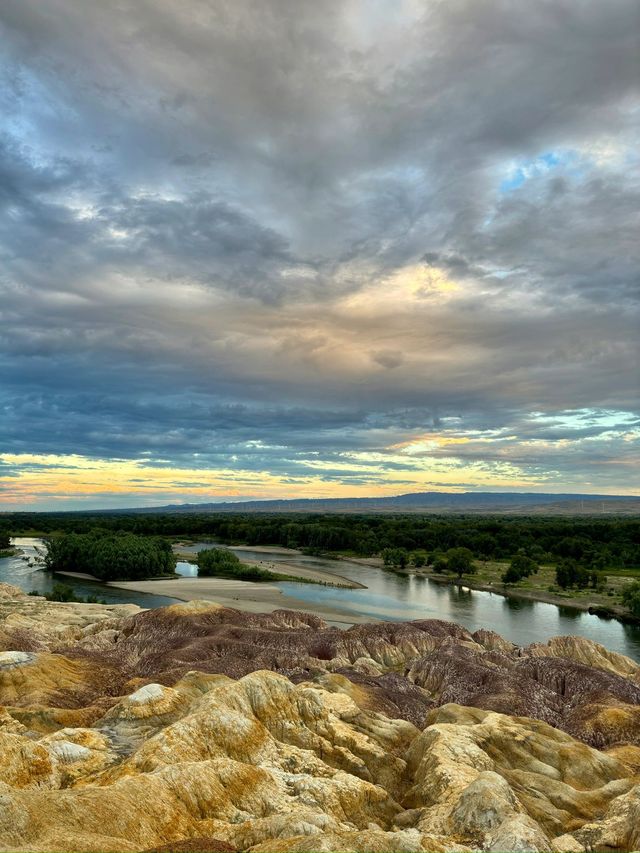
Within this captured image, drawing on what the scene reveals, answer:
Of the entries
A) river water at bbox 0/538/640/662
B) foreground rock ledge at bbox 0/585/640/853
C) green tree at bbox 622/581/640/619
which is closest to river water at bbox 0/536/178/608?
river water at bbox 0/538/640/662

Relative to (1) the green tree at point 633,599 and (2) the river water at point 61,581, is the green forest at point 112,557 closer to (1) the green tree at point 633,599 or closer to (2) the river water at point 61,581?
(2) the river water at point 61,581

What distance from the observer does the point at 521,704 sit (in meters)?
40.0

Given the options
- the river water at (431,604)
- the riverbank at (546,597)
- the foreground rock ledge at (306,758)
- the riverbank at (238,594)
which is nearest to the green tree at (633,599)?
the riverbank at (546,597)

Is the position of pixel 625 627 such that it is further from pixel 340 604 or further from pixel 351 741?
pixel 351 741

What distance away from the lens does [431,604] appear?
117188mm

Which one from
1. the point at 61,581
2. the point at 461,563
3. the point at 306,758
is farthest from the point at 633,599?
the point at 61,581

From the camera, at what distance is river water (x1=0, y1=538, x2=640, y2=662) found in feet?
310

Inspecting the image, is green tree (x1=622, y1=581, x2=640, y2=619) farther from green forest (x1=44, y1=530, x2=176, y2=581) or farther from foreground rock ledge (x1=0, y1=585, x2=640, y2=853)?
green forest (x1=44, y1=530, x2=176, y2=581)

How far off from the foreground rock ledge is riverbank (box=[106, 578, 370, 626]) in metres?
53.2

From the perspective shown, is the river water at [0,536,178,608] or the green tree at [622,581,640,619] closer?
the green tree at [622,581,640,619]

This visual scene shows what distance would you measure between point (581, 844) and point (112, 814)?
15011mm

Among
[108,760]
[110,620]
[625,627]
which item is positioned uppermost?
[108,760]

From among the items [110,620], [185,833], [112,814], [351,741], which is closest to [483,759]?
[351,741]

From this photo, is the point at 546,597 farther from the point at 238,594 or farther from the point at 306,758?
the point at 306,758
